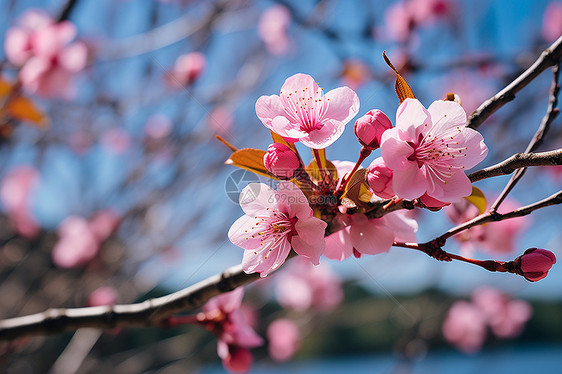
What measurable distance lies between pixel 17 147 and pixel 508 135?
2.37 m

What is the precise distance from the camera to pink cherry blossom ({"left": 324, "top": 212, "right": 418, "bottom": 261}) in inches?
18.6

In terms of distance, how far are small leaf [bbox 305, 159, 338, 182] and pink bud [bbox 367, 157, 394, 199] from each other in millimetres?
81

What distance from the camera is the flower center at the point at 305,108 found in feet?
1.57

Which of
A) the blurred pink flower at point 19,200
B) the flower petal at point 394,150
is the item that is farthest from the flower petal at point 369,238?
the blurred pink flower at point 19,200

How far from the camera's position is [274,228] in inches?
18.7

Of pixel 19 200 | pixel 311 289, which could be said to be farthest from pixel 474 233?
pixel 19 200

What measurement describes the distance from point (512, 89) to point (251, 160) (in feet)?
1.01

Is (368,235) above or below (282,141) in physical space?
below

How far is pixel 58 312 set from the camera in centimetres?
60

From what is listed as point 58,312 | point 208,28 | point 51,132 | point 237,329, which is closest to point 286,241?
point 237,329

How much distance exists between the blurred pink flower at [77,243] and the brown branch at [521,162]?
2.35 m

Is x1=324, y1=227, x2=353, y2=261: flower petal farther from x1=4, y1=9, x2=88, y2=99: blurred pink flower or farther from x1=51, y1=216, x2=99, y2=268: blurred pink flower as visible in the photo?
x1=51, y1=216, x2=99, y2=268: blurred pink flower


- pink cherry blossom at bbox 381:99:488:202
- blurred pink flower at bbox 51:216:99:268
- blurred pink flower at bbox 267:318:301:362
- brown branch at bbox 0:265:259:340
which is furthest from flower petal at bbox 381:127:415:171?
blurred pink flower at bbox 267:318:301:362

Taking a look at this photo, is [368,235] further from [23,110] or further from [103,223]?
[103,223]
